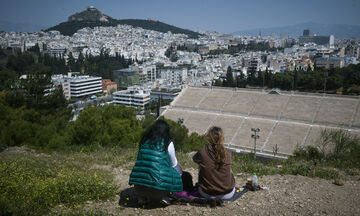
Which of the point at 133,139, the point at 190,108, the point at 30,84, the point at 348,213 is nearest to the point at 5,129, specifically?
the point at 133,139

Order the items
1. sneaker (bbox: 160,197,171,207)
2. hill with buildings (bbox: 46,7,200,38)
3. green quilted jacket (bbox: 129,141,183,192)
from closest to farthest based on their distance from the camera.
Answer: green quilted jacket (bbox: 129,141,183,192) → sneaker (bbox: 160,197,171,207) → hill with buildings (bbox: 46,7,200,38)

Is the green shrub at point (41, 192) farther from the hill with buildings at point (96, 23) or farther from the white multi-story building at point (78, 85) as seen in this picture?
the hill with buildings at point (96, 23)

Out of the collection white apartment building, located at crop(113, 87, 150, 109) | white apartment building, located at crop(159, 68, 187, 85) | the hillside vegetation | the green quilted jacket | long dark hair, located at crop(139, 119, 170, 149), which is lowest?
white apartment building, located at crop(113, 87, 150, 109)

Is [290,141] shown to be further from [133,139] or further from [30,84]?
[30,84]

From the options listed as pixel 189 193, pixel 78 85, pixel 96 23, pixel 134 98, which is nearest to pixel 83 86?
pixel 78 85

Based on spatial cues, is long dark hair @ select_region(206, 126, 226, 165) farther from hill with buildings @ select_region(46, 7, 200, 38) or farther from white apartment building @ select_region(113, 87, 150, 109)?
hill with buildings @ select_region(46, 7, 200, 38)

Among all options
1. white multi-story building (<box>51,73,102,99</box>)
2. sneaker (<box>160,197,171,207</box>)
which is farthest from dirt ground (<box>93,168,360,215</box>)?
white multi-story building (<box>51,73,102,99</box>)

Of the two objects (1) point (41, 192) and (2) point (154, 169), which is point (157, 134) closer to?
(2) point (154, 169)

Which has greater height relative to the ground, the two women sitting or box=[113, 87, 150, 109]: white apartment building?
the two women sitting
